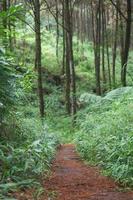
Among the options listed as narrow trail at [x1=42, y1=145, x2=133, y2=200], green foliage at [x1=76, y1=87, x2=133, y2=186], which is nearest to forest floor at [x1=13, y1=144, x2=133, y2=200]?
narrow trail at [x1=42, y1=145, x2=133, y2=200]

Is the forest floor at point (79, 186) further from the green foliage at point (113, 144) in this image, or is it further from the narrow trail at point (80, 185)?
the green foliage at point (113, 144)

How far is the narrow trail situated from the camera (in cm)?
605

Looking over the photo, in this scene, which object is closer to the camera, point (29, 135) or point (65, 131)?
point (29, 135)

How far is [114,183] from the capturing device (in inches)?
285

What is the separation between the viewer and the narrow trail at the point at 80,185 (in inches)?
238

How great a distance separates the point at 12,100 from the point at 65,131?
1197 centimetres

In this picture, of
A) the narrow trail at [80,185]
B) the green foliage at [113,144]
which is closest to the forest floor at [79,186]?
the narrow trail at [80,185]

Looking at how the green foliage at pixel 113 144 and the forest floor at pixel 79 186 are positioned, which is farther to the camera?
the green foliage at pixel 113 144

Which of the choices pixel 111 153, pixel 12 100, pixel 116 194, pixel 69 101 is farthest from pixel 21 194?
pixel 69 101

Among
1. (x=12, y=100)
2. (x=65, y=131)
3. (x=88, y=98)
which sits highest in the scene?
(x=12, y=100)

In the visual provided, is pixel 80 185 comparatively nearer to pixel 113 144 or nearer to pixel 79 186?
pixel 79 186

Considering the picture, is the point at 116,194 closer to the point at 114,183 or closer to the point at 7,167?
the point at 114,183

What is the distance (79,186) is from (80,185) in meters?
0.08

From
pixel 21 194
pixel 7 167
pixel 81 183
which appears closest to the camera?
pixel 21 194
